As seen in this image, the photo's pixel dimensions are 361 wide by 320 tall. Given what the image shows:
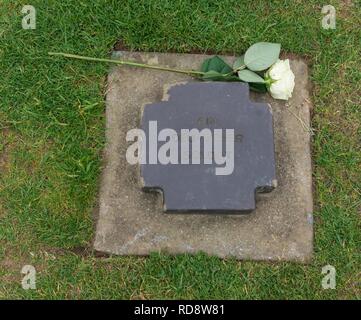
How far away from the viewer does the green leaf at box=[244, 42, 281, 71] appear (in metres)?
2.47

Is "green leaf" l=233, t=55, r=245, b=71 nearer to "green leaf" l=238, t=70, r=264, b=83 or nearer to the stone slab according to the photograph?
"green leaf" l=238, t=70, r=264, b=83

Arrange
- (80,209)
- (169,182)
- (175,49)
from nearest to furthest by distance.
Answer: (169,182), (80,209), (175,49)

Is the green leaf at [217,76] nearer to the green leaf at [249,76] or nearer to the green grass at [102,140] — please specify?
the green leaf at [249,76]

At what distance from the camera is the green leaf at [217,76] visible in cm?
246

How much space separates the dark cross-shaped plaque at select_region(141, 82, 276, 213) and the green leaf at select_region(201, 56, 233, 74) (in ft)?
0.54

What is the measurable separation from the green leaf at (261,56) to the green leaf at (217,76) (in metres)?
0.09

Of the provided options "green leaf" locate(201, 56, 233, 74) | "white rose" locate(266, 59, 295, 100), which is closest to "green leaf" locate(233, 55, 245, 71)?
"green leaf" locate(201, 56, 233, 74)

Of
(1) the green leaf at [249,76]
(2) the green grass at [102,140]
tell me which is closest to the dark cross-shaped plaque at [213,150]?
(1) the green leaf at [249,76]

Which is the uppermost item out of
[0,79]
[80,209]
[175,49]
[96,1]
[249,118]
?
[96,1]

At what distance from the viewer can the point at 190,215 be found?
7.91 ft

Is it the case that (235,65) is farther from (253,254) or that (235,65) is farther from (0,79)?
(0,79)

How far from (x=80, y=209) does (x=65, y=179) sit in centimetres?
15

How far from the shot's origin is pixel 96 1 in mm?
2562
